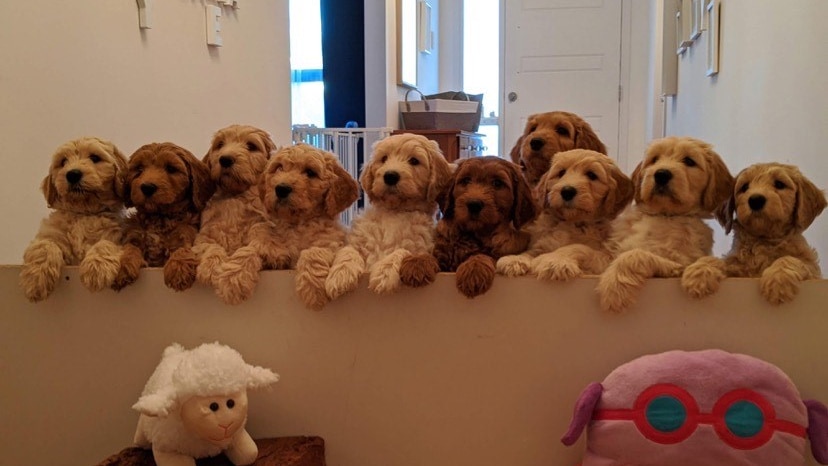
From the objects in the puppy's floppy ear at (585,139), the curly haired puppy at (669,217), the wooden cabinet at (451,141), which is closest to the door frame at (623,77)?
the wooden cabinet at (451,141)

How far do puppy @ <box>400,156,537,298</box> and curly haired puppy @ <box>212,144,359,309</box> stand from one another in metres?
Result: 0.24

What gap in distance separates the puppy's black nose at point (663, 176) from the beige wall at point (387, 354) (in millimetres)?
230

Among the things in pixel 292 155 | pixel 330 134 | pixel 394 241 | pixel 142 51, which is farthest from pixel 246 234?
pixel 330 134

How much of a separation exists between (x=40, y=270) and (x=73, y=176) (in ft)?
0.79

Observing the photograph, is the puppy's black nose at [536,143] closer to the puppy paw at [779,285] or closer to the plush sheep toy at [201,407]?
the puppy paw at [779,285]

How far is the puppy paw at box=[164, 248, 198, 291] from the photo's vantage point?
1653mm

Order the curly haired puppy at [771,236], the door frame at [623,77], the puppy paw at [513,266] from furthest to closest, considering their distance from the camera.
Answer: the door frame at [623,77] → the puppy paw at [513,266] → the curly haired puppy at [771,236]

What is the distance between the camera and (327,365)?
1691 millimetres

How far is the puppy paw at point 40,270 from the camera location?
1.68 metres

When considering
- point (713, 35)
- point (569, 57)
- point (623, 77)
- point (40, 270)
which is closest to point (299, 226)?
point (40, 270)

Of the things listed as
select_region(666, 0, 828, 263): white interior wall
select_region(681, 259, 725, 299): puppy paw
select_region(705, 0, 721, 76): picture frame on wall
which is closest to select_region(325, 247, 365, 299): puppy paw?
select_region(681, 259, 725, 299): puppy paw

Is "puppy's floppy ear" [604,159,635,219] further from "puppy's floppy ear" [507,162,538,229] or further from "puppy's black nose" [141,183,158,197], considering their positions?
"puppy's black nose" [141,183,158,197]

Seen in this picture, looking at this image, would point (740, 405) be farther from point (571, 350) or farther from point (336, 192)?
point (336, 192)

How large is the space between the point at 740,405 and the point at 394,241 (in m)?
0.84
